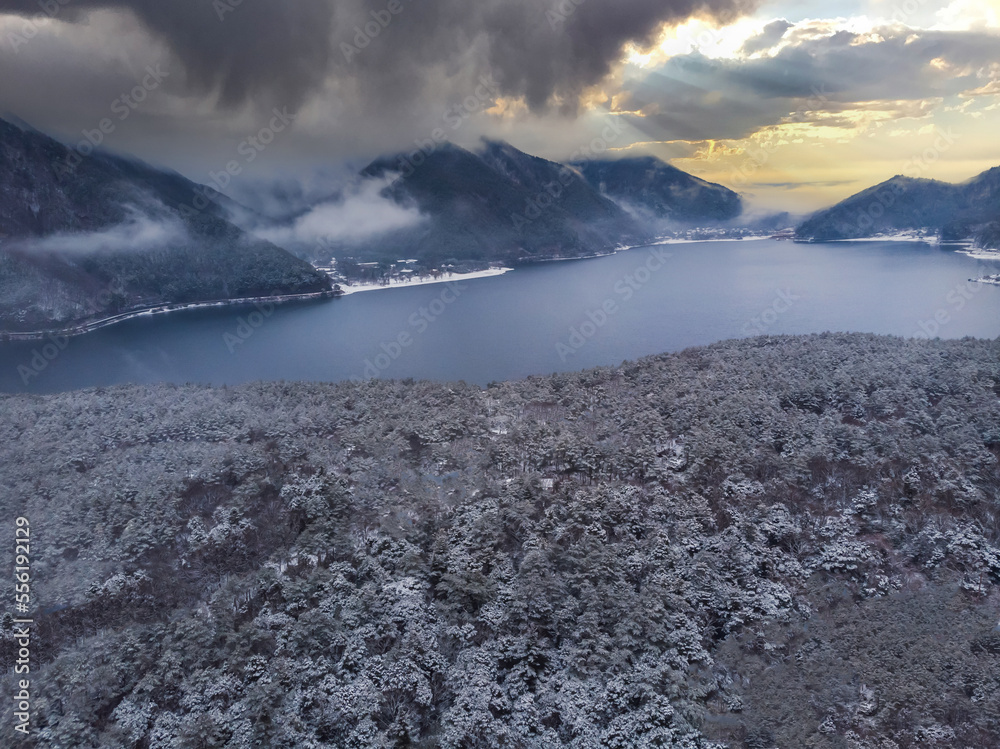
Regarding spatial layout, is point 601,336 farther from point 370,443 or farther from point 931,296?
point 931,296

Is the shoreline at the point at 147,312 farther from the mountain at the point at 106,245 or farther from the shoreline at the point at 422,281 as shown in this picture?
the shoreline at the point at 422,281

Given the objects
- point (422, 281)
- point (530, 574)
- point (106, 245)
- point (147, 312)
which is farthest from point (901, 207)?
point (530, 574)

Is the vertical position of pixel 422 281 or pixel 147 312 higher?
pixel 422 281

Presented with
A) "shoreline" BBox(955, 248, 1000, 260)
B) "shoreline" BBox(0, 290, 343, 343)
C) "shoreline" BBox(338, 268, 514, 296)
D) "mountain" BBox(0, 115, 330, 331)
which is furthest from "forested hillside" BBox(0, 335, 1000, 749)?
"shoreline" BBox(955, 248, 1000, 260)

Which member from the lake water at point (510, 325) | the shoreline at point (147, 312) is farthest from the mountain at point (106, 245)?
the lake water at point (510, 325)

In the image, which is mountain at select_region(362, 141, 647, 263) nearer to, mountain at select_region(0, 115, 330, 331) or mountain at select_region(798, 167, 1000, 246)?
mountain at select_region(0, 115, 330, 331)

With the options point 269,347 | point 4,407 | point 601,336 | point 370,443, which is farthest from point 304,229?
point 370,443

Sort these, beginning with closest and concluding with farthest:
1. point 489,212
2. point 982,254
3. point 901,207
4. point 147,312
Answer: point 147,312 < point 982,254 < point 489,212 < point 901,207

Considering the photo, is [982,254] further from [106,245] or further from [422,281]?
[106,245]
